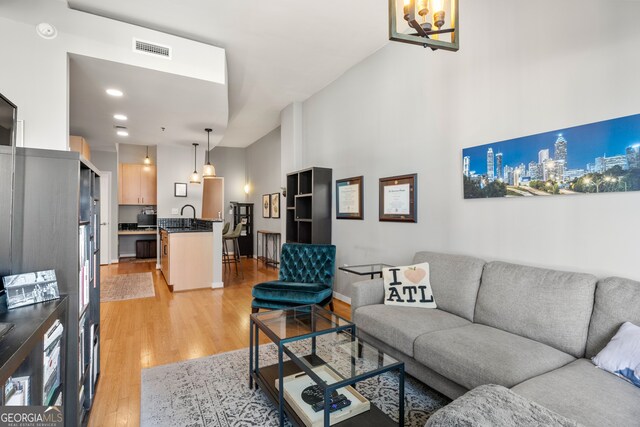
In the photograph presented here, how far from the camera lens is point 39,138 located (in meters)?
2.80

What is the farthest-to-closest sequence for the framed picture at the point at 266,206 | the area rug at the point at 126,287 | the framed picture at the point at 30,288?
1. the framed picture at the point at 266,206
2. the area rug at the point at 126,287
3. the framed picture at the point at 30,288

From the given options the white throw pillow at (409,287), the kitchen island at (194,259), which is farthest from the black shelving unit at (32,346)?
the kitchen island at (194,259)

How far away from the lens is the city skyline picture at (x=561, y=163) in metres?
1.83

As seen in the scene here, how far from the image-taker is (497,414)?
3.54 ft

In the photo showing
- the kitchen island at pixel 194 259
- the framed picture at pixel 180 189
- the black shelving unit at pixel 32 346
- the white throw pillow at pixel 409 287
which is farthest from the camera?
the framed picture at pixel 180 189

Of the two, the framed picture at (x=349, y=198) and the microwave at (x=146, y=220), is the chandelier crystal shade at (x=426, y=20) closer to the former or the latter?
the framed picture at (x=349, y=198)

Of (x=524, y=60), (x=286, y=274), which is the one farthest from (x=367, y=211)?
(x=524, y=60)

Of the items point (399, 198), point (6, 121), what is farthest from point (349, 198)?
point (6, 121)

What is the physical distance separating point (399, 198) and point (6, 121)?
3.02 meters

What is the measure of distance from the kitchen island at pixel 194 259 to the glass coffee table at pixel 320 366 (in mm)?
3181

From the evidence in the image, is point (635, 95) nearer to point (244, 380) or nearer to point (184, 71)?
point (244, 380)

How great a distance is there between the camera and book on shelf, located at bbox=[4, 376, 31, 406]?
107cm

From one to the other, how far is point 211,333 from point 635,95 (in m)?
3.79

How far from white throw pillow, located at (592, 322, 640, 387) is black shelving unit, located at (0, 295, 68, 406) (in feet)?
7.66
